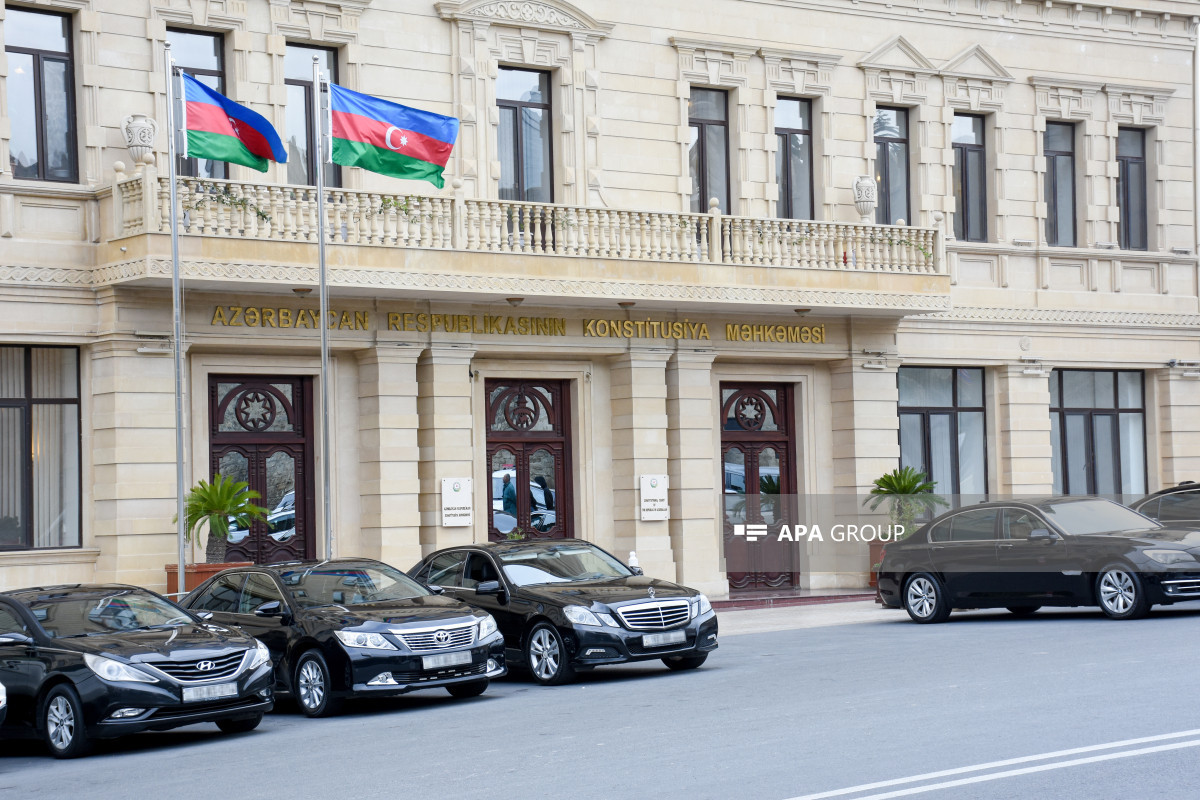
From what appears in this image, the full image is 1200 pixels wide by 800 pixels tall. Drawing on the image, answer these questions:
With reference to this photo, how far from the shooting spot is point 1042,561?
20484 millimetres

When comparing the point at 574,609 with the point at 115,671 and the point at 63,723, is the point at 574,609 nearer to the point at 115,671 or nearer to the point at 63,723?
the point at 115,671

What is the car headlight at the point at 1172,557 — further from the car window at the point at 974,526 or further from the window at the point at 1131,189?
the window at the point at 1131,189

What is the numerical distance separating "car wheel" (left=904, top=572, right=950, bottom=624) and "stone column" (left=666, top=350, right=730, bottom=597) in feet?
20.1

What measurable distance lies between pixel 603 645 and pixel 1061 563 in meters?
6.58

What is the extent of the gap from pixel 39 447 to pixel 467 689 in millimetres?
9508

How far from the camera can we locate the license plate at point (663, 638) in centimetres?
1712

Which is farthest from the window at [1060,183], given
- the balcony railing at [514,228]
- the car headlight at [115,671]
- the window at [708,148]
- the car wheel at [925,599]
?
the car headlight at [115,671]

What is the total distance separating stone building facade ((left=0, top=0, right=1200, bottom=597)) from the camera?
23.2m

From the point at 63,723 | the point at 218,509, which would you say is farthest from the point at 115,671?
the point at 218,509

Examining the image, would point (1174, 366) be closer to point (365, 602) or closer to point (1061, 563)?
point (1061, 563)

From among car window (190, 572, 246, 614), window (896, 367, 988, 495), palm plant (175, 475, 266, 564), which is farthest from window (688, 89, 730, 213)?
car window (190, 572, 246, 614)

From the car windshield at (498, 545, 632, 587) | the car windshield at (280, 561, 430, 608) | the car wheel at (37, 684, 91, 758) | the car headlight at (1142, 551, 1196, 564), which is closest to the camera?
the car wheel at (37, 684, 91, 758)

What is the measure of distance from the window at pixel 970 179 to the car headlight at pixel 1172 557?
41.6 ft

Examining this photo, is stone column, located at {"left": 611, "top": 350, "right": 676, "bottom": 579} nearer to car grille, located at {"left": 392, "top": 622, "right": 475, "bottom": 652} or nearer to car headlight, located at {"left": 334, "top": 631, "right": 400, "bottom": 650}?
car grille, located at {"left": 392, "top": 622, "right": 475, "bottom": 652}
